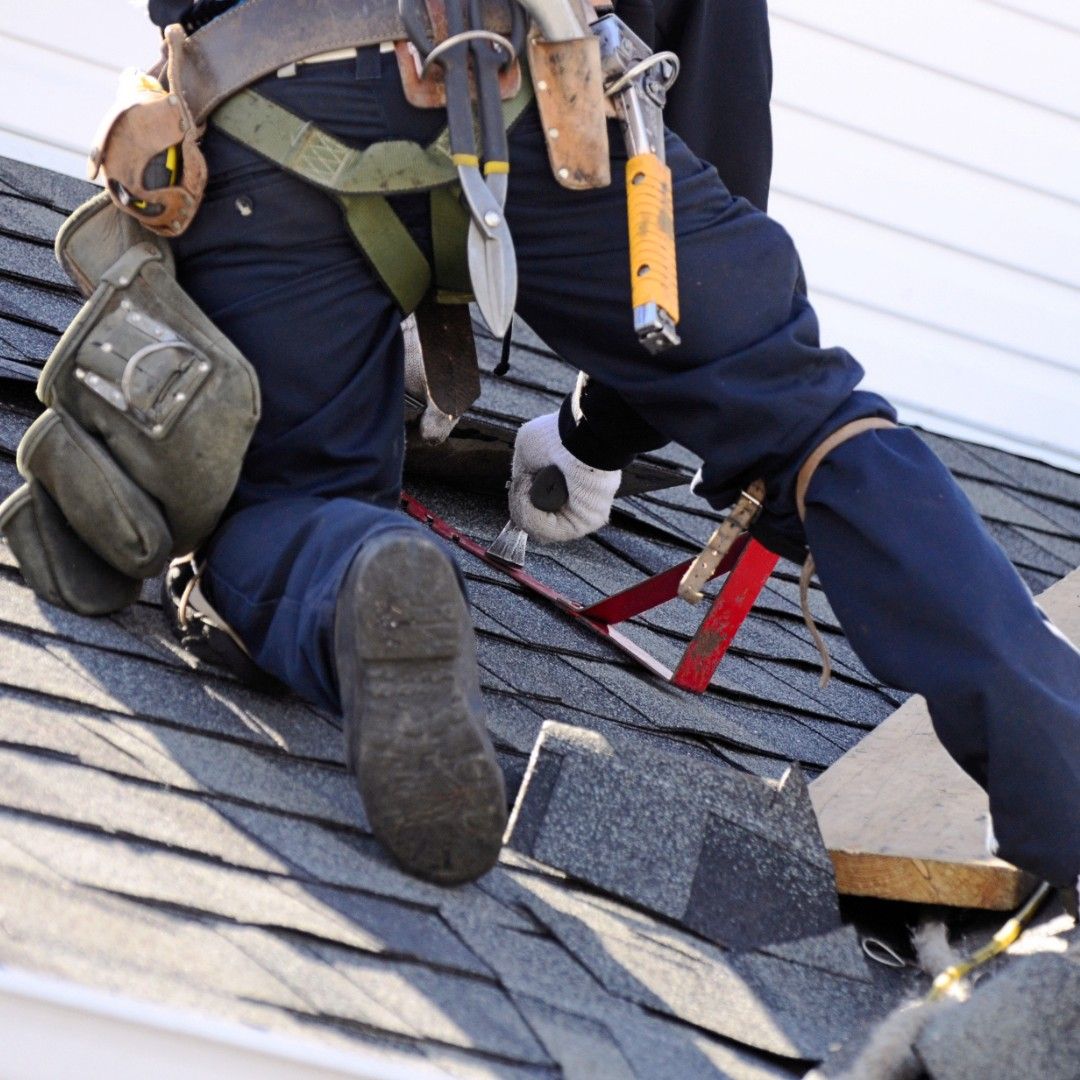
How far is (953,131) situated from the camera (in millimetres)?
3701

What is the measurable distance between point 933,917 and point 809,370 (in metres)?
0.64

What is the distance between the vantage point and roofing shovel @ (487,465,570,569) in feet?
8.25

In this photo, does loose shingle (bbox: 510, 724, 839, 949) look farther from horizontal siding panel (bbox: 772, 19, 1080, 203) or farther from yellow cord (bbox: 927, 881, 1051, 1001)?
horizontal siding panel (bbox: 772, 19, 1080, 203)

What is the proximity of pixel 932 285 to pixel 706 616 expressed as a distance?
1.62m

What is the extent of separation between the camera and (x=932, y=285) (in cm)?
378

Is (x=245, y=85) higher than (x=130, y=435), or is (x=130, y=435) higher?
(x=245, y=85)

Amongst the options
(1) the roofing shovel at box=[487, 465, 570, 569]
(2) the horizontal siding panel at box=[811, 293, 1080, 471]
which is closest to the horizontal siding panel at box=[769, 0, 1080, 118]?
(2) the horizontal siding panel at box=[811, 293, 1080, 471]

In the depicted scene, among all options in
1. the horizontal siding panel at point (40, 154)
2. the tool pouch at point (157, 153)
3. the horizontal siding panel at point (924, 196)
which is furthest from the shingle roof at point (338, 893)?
the horizontal siding panel at point (924, 196)

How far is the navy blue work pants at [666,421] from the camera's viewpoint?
5.89 ft

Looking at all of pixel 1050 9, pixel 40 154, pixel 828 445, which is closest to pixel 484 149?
pixel 828 445

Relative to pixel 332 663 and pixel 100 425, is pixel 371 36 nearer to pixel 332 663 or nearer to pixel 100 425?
pixel 100 425

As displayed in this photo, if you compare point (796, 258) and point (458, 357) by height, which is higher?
point (796, 258)

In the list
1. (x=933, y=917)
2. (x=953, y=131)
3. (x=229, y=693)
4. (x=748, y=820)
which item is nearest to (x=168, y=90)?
(x=229, y=693)

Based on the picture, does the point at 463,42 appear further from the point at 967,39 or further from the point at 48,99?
the point at 967,39
